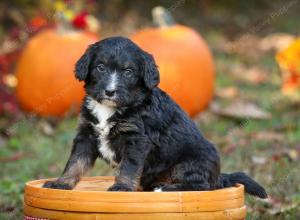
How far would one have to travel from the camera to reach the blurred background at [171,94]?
6789 mm

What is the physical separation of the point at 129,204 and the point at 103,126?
671 mm

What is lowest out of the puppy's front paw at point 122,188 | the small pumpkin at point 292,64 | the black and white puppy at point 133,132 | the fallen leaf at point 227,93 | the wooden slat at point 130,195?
the wooden slat at point 130,195

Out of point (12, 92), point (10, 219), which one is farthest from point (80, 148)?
point (12, 92)

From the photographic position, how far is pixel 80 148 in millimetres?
4504

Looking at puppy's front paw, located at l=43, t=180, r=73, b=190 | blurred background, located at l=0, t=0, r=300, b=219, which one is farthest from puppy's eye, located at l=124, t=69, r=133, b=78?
blurred background, located at l=0, t=0, r=300, b=219

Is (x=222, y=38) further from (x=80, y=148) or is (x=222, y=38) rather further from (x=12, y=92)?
(x=80, y=148)

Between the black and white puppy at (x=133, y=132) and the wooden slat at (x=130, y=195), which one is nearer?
the wooden slat at (x=130, y=195)

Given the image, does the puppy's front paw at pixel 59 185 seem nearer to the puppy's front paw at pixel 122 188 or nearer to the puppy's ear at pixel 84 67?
the puppy's front paw at pixel 122 188

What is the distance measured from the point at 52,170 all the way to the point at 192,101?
2896mm

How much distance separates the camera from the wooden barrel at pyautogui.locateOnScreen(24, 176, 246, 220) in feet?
12.9

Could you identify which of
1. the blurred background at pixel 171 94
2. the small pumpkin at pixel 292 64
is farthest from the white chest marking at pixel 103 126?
the small pumpkin at pixel 292 64

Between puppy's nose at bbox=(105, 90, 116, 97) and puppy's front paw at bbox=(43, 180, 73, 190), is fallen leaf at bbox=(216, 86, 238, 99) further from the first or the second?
puppy's nose at bbox=(105, 90, 116, 97)

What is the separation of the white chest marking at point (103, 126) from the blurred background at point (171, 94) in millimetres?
1322

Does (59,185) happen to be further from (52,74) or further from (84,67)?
(52,74)
